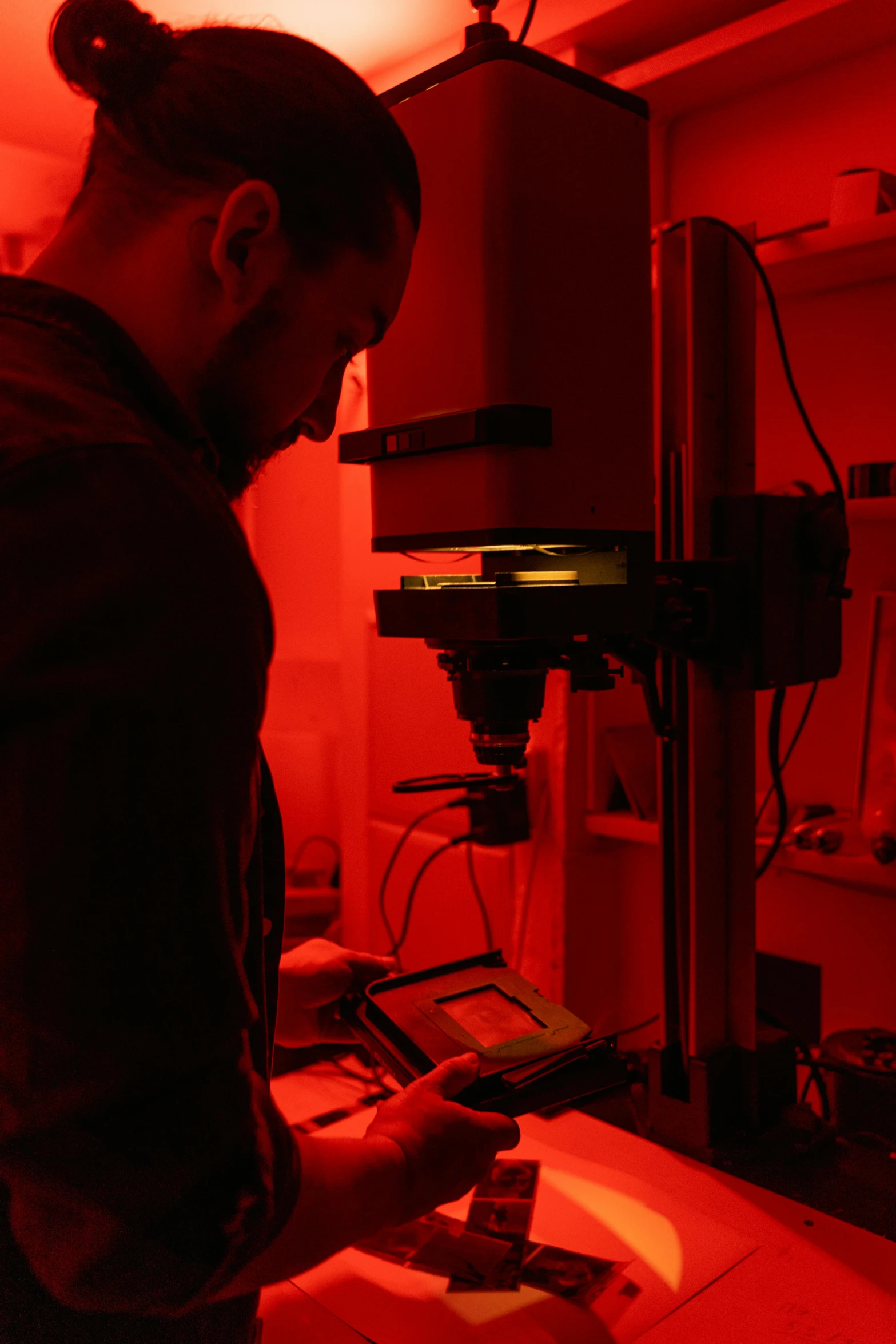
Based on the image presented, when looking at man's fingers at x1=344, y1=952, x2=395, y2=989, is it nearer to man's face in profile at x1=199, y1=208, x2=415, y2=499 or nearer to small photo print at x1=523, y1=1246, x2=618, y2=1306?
small photo print at x1=523, y1=1246, x2=618, y2=1306

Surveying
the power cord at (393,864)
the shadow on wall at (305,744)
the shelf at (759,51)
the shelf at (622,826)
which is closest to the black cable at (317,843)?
the shadow on wall at (305,744)

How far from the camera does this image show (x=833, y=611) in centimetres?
119

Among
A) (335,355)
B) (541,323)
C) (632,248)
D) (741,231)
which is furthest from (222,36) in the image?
(741,231)

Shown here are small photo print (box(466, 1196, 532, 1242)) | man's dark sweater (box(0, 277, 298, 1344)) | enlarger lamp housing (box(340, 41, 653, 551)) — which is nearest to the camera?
man's dark sweater (box(0, 277, 298, 1344))

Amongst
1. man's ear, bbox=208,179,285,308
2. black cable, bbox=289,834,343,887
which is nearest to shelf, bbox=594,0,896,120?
man's ear, bbox=208,179,285,308

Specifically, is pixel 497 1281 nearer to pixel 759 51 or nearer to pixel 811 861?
pixel 811 861

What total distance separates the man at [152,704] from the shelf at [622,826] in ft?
3.57

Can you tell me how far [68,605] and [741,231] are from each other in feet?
3.77

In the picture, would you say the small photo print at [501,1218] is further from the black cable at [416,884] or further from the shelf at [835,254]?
the shelf at [835,254]

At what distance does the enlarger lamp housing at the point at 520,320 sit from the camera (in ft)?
2.92

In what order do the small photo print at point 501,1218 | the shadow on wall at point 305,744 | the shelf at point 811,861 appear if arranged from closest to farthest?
the small photo print at point 501,1218, the shelf at point 811,861, the shadow on wall at point 305,744

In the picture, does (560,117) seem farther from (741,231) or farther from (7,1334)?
(7,1334)

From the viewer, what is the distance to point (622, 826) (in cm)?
170

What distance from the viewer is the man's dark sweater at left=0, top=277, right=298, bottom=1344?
43 cm
